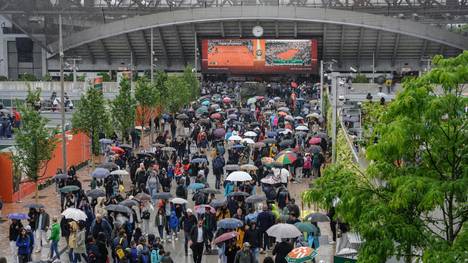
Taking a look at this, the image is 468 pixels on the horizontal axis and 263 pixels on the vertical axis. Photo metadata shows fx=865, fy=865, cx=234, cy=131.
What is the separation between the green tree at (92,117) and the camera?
34969 millimetres

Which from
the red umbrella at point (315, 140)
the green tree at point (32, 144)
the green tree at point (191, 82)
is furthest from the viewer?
the green tree at point (191, 82)

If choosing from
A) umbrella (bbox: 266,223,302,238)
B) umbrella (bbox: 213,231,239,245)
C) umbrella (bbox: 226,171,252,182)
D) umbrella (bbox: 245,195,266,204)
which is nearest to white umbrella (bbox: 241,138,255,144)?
umbrella (bbox: 226,171,252,182)

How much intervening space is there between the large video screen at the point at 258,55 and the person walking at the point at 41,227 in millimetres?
54233

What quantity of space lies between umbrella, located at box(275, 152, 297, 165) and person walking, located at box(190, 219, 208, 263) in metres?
9.32

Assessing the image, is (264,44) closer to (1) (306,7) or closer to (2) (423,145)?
(1) (306,7)

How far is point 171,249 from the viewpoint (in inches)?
891

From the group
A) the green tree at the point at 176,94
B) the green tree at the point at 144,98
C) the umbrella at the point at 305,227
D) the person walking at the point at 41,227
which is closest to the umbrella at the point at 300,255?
the umbrella at the point at 305,227

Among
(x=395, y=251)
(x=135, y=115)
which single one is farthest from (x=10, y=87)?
(x=395, y=251)

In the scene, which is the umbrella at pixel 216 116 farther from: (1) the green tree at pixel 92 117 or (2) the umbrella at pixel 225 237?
(2) the umbrella at pixel 225 237

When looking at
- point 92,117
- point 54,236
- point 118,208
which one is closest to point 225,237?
point 118,208

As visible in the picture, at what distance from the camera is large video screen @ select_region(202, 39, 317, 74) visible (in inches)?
2982

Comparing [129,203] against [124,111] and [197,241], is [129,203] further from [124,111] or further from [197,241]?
[124,111]

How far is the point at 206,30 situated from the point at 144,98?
35.9 metres

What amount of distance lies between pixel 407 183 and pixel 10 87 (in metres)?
54.9
